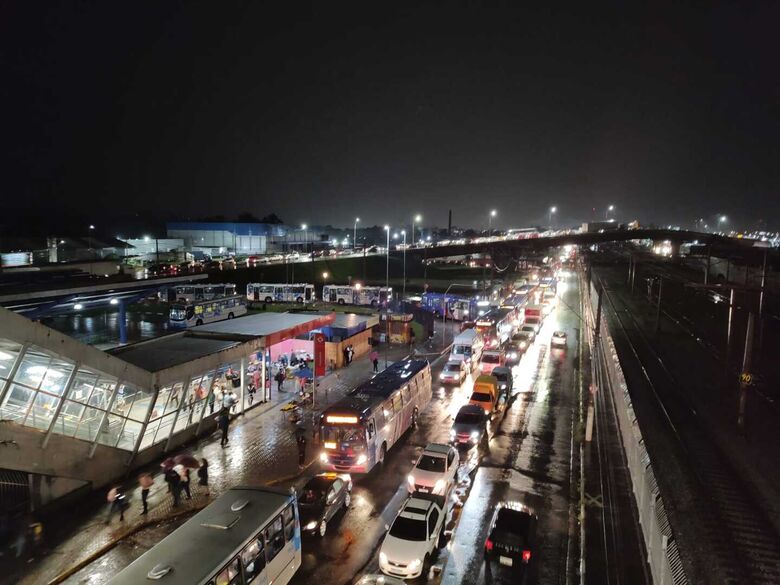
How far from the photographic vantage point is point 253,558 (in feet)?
29.0

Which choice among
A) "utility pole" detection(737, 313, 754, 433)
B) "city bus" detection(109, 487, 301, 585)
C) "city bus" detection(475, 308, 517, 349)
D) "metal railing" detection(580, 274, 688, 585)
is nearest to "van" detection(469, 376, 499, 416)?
"metal railing" detection(580, 274, 688, 585)

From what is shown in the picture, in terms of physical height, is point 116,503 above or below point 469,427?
below

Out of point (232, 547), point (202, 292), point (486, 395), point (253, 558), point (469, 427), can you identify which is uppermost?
point (202, 292)

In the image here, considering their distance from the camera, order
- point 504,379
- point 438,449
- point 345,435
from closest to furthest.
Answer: point 438,449 < point 345,435 < point 504,379

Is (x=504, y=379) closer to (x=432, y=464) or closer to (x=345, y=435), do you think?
(x=432, y=464)

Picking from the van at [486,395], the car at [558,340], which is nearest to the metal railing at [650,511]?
the van at [486,395]

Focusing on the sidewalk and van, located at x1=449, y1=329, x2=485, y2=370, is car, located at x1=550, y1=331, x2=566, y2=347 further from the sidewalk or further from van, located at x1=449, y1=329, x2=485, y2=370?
the sidewalk

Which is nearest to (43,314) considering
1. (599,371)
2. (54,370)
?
(54,370)

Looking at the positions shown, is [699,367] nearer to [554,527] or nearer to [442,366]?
[442,366]

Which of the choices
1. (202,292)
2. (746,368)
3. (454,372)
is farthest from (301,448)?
(202,292)

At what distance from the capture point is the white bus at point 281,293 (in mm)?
52781

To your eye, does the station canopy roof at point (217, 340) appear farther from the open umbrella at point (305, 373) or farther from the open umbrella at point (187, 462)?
the open umbrella at point (187, 462)

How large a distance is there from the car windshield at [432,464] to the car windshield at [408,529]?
3.17 m

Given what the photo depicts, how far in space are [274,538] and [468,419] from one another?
11.0m
